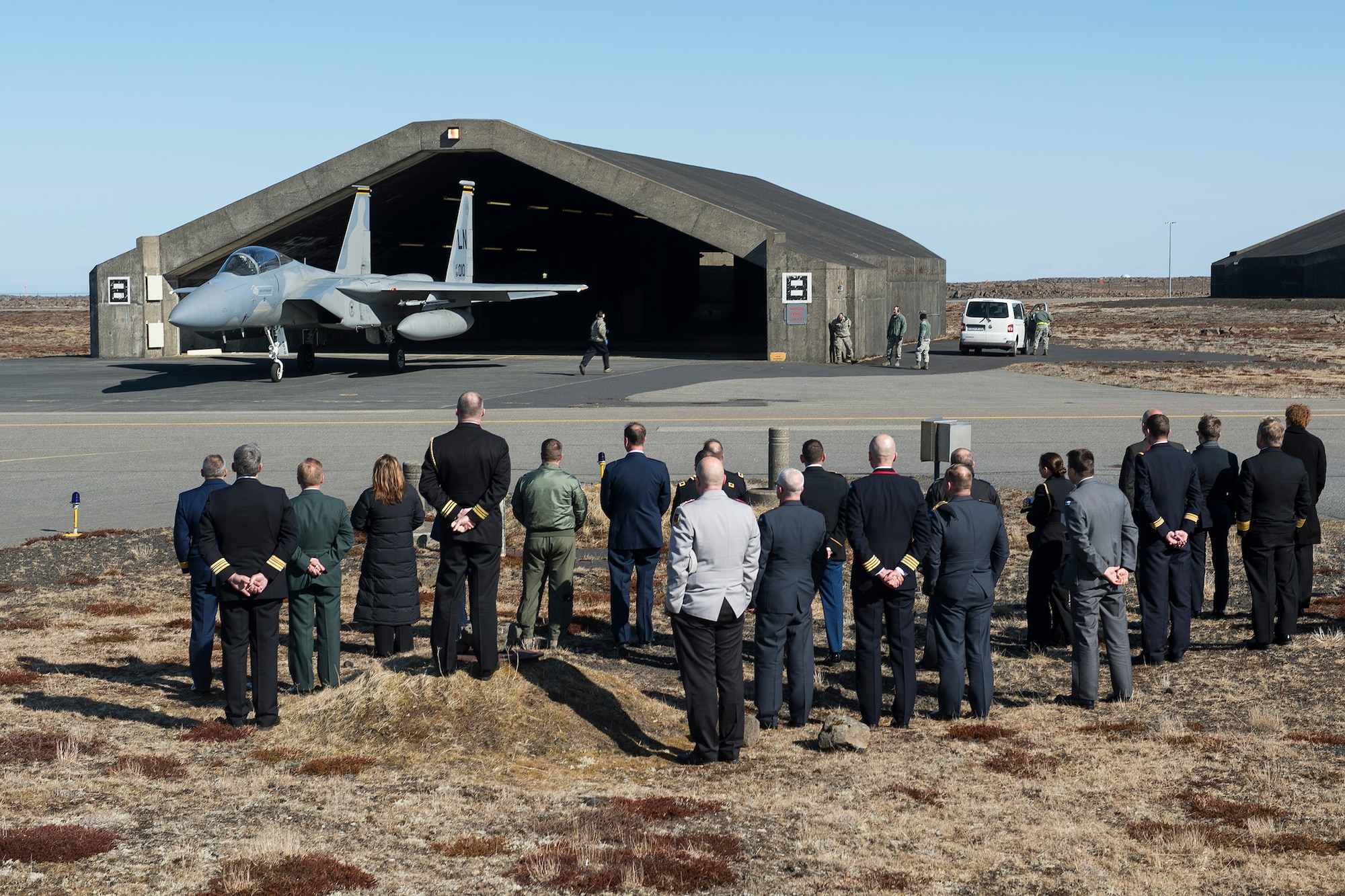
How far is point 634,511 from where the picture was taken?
389 inches

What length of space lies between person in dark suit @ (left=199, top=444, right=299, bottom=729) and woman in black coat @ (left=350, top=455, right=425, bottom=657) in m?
1.00

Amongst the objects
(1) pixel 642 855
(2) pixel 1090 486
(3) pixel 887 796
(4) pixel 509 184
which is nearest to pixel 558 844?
(1) pixel 642 855

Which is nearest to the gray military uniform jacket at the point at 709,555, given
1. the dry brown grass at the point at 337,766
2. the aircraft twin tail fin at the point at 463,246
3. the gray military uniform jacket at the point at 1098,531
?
the dry brown grass at the point at 337,766

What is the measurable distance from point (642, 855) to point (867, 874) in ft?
3.41

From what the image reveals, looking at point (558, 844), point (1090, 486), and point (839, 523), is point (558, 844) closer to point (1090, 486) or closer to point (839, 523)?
point (839, 523)

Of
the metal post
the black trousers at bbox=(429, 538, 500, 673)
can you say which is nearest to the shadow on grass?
the black trousers at bbox=(429, 538, 500, 673)

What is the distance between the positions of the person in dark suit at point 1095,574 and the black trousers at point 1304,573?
8.36 feet

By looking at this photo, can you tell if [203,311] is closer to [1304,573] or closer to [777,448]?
[777,448]

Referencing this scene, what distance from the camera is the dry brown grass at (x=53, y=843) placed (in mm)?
5586

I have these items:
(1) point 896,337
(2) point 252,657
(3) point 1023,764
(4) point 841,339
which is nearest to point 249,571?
(2) point 252,657

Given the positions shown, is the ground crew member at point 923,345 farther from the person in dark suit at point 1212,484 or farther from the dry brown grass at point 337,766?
the dry brown grass at point 337,766

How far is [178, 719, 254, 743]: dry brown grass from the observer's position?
7.79 metres

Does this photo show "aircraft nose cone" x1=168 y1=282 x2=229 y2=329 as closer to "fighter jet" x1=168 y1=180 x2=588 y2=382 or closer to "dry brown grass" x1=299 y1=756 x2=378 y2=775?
"fighter jet" x1=168 y1=180 x2=588 y2=382

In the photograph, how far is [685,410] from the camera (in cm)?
2644
